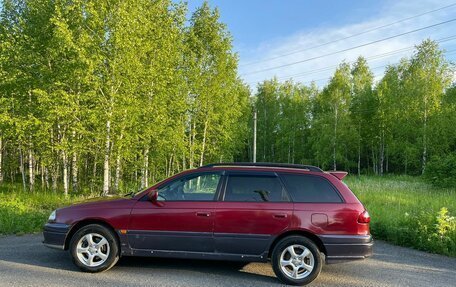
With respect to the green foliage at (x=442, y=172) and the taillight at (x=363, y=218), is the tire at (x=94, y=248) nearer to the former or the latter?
the taillight at (x=363, y=218)

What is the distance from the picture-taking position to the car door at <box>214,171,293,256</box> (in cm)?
552

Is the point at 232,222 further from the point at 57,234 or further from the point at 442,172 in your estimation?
the point at 442,172

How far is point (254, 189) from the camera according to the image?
5.77m

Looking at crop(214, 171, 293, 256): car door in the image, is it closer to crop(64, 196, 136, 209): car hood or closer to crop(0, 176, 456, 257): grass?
crop(64, 196, 136, 209): car hood

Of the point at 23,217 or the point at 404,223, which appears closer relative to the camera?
the point at 404,223

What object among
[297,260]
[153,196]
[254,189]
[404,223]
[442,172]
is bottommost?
[297,260]

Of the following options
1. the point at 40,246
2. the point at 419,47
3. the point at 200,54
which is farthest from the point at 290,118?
the point at 40,246

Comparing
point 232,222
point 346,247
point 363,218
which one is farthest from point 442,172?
point 232,222

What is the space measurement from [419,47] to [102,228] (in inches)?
1461

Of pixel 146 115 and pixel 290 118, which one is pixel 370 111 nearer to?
pixel 290 118

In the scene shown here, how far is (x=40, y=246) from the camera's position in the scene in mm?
7348

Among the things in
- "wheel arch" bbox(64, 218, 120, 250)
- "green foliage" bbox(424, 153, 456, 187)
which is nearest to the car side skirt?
"wheel arch" bbox(64, 218, 120, 250)

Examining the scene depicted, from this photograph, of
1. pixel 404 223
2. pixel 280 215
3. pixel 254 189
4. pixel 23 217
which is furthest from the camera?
pixel 23 217

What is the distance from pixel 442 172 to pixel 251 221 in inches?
684
